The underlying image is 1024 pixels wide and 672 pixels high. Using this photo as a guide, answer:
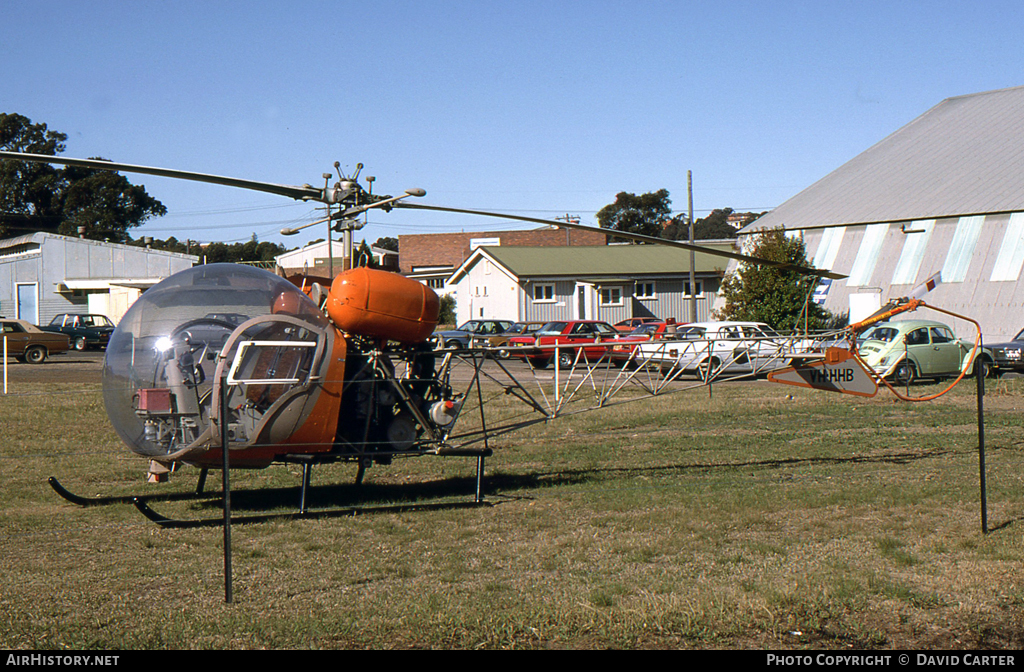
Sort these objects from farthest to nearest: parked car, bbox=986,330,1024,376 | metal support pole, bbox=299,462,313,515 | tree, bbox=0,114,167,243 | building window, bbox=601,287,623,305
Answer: tree, bbox=0,114,167,243, building window, bbox=601,287,623,305, parked car, bbox=986,330,1024,376, metal support pole, bbox=299,462,313,515

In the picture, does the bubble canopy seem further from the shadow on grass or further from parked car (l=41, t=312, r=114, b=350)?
parked car (l=41, t=312, r=114, b=350)

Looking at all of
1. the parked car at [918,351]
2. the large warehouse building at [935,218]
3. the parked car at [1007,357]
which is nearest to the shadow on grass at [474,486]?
the parked car at [918,351]

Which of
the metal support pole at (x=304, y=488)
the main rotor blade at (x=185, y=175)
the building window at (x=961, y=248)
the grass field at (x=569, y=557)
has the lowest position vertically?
the grass field at (x=569, y=557)

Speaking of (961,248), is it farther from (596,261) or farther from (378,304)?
(378,304)

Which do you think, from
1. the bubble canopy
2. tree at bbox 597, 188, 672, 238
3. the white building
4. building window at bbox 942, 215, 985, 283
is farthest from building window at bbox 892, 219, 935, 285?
tree at bbox 597, 188, 672, 238

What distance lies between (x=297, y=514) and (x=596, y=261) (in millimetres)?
41762

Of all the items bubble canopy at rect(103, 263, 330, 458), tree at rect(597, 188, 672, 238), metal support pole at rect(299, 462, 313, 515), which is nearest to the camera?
bubble canopy at rect(103, 263, 330, 458)

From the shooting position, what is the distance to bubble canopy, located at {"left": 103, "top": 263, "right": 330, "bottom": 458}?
318 inches

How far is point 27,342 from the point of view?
32.6 meters

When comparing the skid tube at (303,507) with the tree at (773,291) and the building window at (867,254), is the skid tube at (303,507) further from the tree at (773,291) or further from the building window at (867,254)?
the building window at (867,254)

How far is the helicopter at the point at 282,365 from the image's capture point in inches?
319

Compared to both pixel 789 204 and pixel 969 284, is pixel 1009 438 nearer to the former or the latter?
pixel 969 284

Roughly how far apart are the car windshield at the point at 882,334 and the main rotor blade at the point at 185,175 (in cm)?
1958

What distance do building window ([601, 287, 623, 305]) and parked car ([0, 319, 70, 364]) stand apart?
26.3 metres
